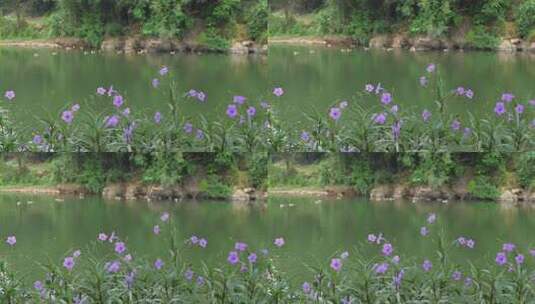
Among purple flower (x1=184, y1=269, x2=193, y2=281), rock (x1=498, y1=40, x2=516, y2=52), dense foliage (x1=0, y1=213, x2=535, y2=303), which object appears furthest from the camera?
rock (x1=498, y1=40, x2=516, y2=52)

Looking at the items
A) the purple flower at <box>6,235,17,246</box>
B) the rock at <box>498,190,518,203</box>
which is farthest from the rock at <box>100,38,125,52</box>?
the rock at <box>498,190,518,203</box>

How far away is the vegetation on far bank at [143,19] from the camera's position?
14.3 ft

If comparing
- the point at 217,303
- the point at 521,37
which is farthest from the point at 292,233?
the point at 521,37

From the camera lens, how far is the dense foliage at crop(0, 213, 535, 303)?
164 inches

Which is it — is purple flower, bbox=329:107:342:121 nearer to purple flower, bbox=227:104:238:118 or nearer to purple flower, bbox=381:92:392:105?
purple flower, bbox=381:92:392:105

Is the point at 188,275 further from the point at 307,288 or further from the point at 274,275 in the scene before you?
the point at 307,288

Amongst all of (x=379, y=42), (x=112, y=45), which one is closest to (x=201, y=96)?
(x=112, y=45)

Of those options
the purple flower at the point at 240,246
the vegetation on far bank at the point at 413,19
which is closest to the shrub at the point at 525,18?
the vegetation on far bank at the point at 413,19

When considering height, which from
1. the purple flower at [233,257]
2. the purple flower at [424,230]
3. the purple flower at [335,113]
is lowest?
the purple flower at [233,257]

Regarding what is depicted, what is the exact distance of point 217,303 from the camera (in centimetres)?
423

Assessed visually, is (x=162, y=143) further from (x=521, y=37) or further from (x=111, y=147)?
(x=521, y=37)

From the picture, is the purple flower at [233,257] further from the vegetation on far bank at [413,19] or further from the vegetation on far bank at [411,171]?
the vegetation on far bank at [413,19]

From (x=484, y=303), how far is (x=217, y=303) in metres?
1.15

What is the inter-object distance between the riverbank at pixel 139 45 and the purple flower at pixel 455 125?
907 mm
